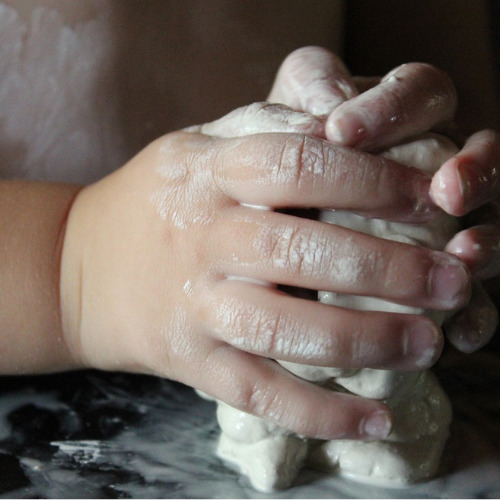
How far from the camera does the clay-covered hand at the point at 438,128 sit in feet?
1.54

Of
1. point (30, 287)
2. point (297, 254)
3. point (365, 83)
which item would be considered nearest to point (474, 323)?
point (297, 254)

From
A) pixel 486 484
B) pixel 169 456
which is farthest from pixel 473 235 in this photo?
pixel 169 456

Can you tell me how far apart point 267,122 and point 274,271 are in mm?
133

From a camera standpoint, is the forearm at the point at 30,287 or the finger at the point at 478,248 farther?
the forearm at the point at 30,287

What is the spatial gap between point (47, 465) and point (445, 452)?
1.12ft

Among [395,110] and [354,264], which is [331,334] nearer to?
[354,264]

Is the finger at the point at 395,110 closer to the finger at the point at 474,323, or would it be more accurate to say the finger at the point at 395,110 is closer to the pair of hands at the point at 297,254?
the pair of hands at the point at 297,254

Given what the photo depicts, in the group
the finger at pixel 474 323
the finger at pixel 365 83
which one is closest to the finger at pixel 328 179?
the finger at pixel 474 323


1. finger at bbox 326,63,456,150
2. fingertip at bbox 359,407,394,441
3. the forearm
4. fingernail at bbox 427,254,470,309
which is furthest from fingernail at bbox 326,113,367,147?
the forearm

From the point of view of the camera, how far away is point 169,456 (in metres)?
0.54

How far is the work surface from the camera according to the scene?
50cm

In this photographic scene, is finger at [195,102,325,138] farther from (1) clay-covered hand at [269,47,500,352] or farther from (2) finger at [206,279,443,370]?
(2) finger at [206,279,443,370]

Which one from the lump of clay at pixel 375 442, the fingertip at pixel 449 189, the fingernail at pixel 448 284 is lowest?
the lump of clay at pixel 375 442

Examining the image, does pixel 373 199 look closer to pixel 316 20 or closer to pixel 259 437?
pixel 259 437
